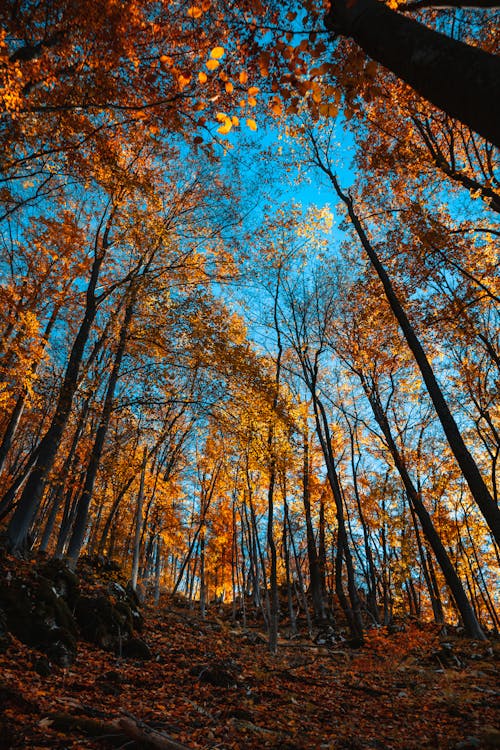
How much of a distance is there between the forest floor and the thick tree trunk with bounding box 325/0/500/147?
457cm

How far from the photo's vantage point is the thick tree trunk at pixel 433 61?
1712mm

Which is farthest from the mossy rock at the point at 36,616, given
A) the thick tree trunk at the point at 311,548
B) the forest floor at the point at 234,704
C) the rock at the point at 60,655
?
the thick tree trunk at the point at 311,548

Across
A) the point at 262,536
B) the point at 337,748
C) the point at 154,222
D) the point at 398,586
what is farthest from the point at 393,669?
the point at 262,536

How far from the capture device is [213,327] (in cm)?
945

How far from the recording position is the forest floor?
2908 millimetres

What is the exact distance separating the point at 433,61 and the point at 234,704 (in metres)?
6.60

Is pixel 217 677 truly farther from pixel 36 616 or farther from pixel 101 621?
pixel 36 616

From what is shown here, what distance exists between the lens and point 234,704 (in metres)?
4.53

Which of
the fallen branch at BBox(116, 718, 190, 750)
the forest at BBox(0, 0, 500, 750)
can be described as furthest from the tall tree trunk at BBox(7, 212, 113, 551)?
the fallen branch at BBox(116, 718, 190, 750)

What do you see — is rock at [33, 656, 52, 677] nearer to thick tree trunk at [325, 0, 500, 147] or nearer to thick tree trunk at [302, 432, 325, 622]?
thick tree trunk at [325, 0, 500, 147]

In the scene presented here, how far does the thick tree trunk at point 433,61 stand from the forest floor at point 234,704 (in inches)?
180

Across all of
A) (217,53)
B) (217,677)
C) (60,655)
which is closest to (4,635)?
(60,655)

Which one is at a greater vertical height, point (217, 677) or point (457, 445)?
point (457, 445)

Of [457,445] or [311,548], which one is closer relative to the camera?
[457,445]
